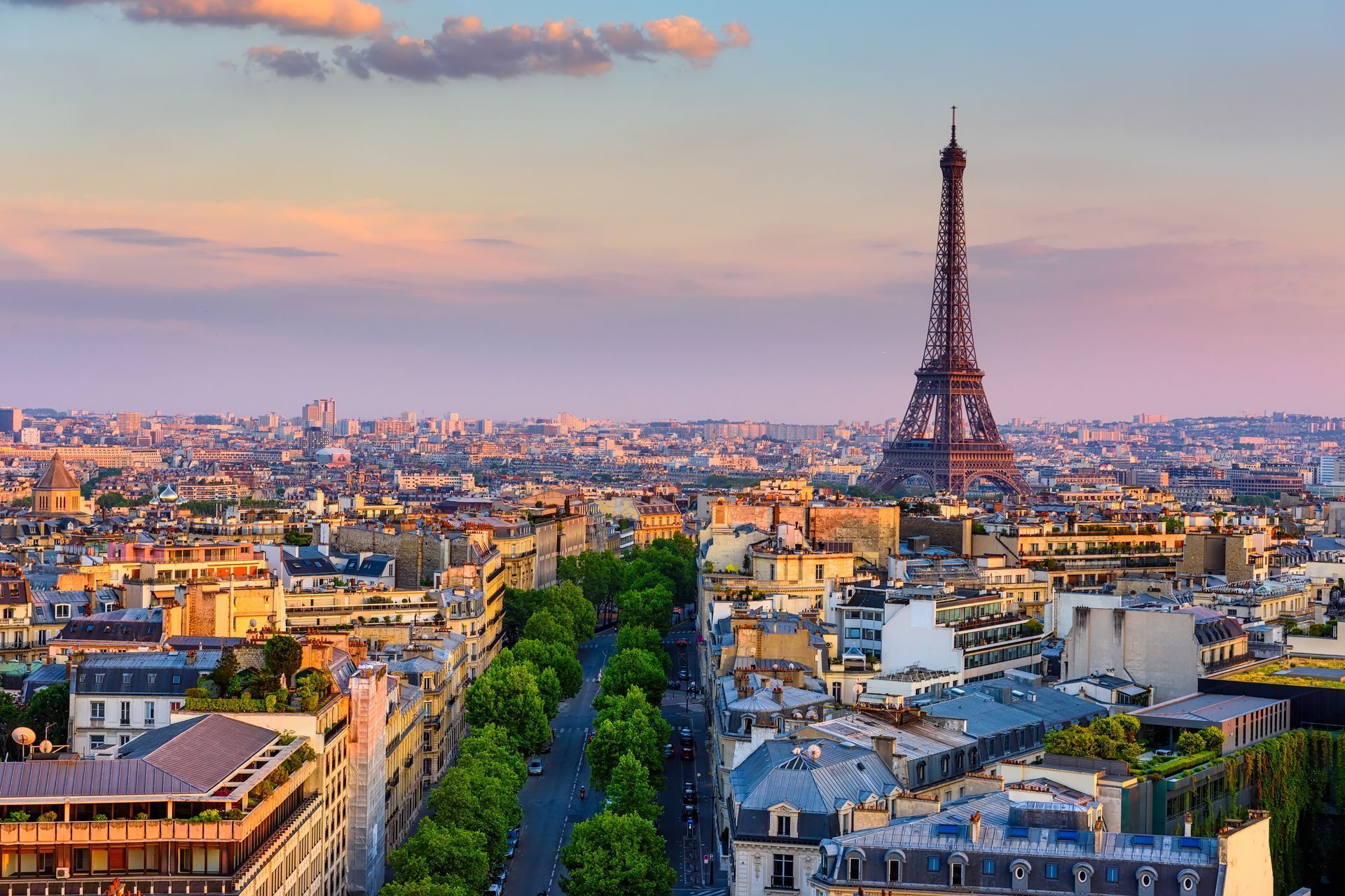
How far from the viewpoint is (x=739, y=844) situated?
45531 mm

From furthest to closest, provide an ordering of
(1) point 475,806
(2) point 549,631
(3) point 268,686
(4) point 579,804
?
(2) point 549,631 < (4) point 579,804 < (1) point 475,806 < (3) point 268,686

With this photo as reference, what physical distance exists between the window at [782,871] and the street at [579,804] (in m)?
8.64

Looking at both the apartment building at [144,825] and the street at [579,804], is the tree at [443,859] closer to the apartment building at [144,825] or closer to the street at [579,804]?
the street at [579,804]

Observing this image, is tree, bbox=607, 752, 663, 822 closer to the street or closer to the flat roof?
the street

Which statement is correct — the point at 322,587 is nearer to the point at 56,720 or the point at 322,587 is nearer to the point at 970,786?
the point at 56,720

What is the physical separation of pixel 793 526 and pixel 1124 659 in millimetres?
36500

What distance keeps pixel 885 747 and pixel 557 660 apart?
41.7m

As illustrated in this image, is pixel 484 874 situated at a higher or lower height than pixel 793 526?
lower

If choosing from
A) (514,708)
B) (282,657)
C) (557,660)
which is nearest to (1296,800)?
(282,657)

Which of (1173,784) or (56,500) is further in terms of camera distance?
(56,500)

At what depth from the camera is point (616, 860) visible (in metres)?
53.5

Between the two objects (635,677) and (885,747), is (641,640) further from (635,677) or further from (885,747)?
(885,747)

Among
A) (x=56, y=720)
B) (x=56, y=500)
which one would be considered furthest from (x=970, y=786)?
(x=56, y=500)

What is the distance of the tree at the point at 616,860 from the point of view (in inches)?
2088
